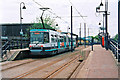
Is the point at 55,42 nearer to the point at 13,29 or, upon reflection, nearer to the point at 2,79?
the point at 2,79

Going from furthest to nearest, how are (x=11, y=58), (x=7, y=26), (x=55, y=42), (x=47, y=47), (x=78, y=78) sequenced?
(x=7, y=26) → (x=55, y=42) → (x=47, y=47) → (x=11, y=58) → (x=78, y=78)

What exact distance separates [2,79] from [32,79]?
144 cm

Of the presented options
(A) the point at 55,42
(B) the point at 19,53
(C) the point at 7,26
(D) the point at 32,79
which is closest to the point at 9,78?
(D) the point at 32,79

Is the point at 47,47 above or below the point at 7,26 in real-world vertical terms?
below

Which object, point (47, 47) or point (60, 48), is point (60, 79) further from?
point (60, 48)

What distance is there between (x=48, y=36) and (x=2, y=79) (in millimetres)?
13121

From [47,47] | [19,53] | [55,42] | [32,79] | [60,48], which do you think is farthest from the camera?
[60,48]

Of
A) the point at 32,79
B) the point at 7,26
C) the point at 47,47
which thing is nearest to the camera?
the point at 32,79

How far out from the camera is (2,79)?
10422 mm

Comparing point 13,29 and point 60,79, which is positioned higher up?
point 13,29

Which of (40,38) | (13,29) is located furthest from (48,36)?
(13,29)

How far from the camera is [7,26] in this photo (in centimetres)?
8475

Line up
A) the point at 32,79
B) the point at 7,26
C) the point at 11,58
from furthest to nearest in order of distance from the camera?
the point at 7,26, the point at 11,58, the point at 32,79

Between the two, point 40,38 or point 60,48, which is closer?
point 40,38
